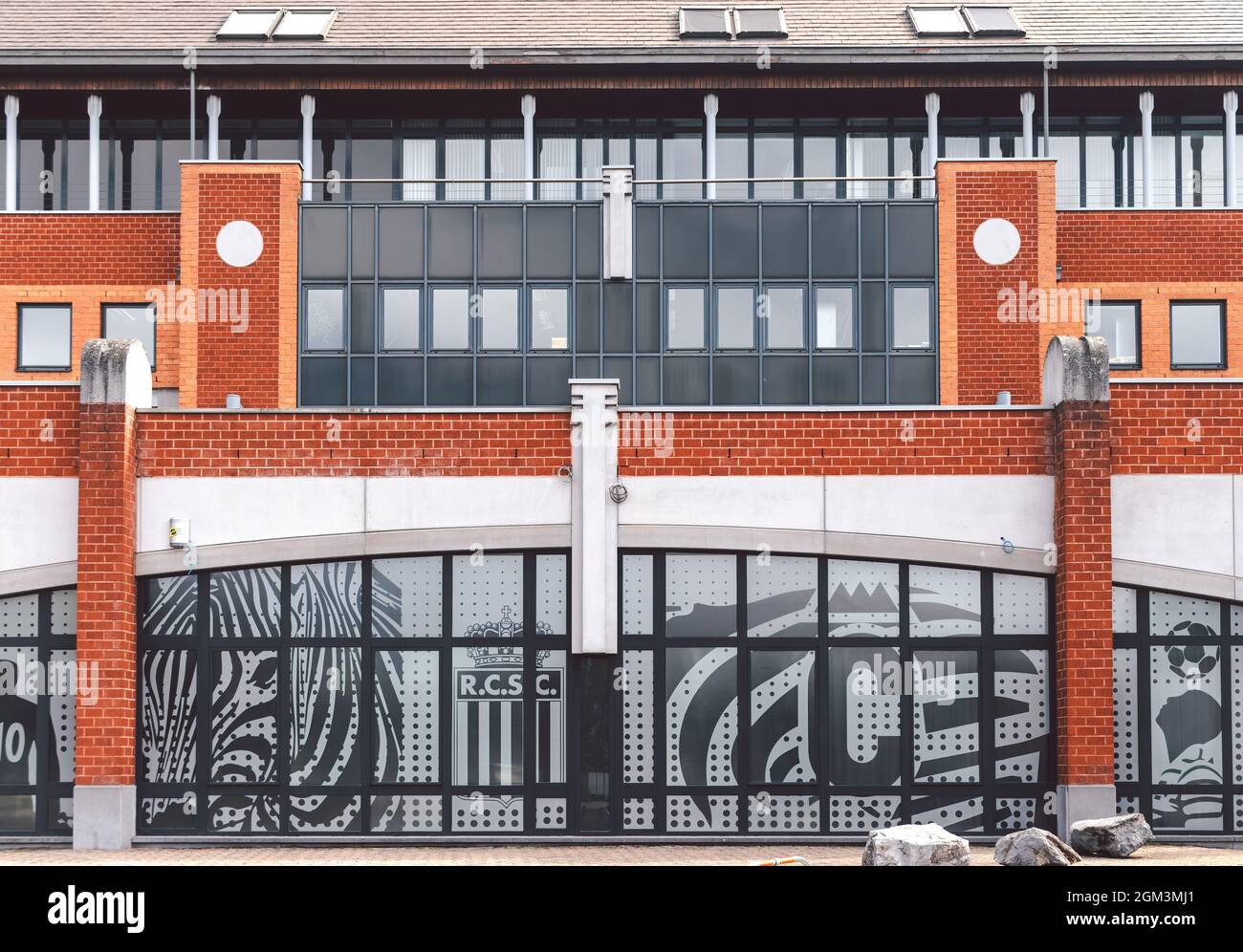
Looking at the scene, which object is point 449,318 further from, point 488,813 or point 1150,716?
point 1150,716

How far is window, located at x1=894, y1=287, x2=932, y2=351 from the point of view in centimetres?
2839

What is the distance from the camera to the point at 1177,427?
67.3ft

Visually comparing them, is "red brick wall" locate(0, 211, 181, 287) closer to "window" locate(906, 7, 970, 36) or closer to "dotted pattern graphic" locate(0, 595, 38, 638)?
"dotted pattern graphic" locate(0, 595, 38, 638)

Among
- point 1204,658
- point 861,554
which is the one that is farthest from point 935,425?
point 1204,658

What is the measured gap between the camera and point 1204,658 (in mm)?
20500

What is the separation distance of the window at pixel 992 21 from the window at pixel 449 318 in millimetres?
10446

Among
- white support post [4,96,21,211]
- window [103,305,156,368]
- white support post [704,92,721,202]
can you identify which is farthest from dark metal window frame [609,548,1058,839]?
white support post [4,96,21,211]

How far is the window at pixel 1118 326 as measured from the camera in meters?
29.8

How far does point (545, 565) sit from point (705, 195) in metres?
10.9

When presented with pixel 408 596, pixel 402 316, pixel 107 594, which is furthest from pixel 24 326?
pixel 408 596

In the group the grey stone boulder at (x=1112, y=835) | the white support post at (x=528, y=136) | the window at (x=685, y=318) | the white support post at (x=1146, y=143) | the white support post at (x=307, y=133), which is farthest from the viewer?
the white support post at (x=307, y=133)

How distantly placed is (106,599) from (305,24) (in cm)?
1522

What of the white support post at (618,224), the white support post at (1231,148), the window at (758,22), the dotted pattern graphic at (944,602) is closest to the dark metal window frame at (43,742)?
the dotted pattern graphic at (944,602)

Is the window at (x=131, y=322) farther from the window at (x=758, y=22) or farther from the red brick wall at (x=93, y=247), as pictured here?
the window at (x=758, y=22)
